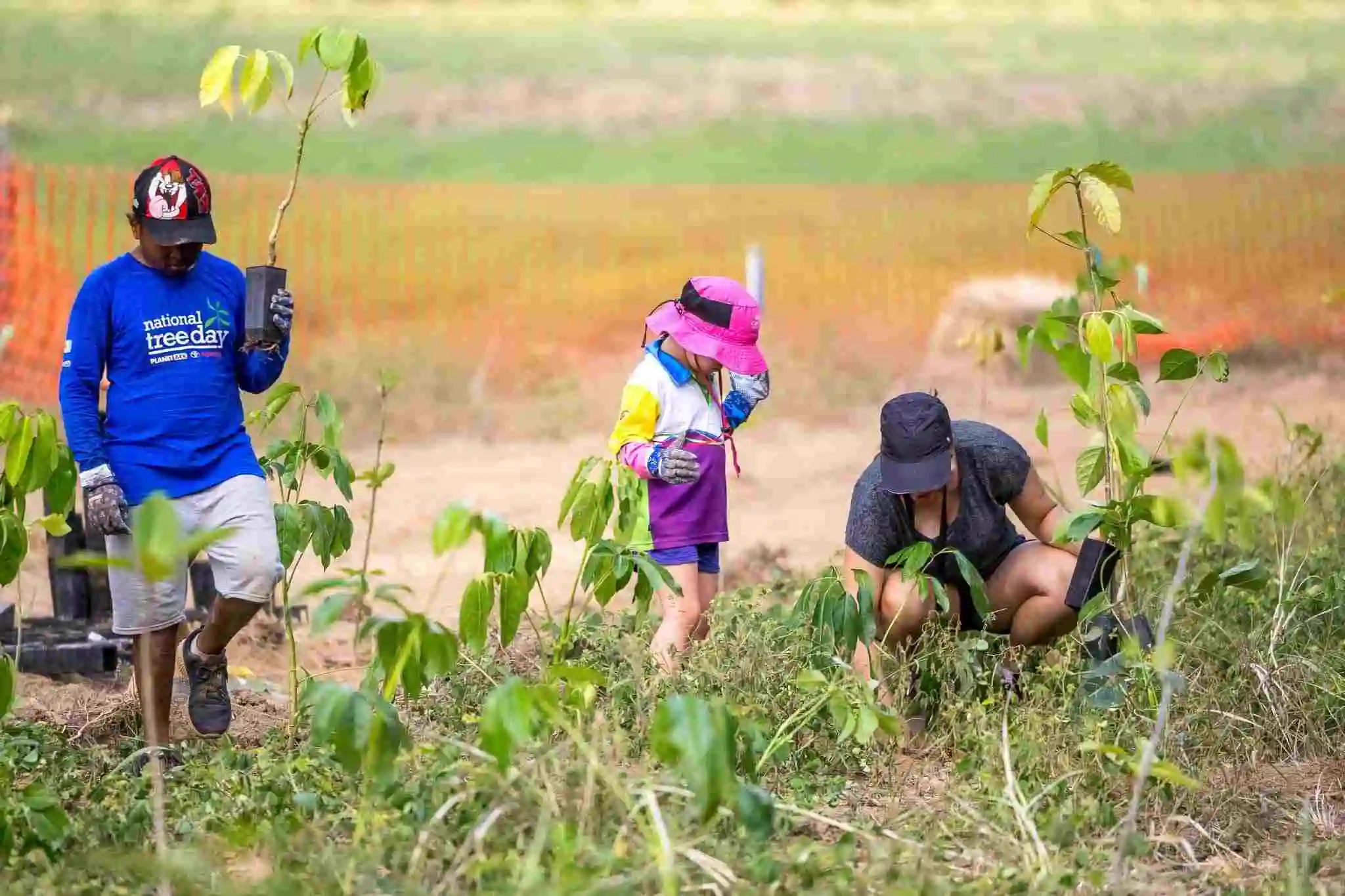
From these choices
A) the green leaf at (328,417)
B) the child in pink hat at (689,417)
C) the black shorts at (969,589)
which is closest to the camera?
the green leaf at (328,417)

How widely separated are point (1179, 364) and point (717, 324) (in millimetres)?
1228

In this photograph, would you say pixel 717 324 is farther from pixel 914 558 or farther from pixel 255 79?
pixel 255 79

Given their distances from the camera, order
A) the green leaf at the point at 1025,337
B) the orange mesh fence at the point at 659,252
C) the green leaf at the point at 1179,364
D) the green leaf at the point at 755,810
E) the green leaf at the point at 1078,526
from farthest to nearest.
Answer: the orange mesh fence at the point at 659,252, the green leaf at the point at 1025,337, the green leaf at the point at 1179,364, the green leaf at the point at 1078,526, the green leaf at the point at 755,810

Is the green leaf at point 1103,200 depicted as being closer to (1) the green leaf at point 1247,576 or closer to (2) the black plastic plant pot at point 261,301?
(1) the green leaf at point 1247,576

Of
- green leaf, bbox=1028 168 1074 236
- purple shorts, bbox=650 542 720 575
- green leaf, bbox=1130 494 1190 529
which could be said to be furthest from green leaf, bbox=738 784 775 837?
purple shorts, bbox=650 542 720 575

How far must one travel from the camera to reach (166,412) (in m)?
3.80

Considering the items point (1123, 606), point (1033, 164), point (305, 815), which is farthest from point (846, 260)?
point (305, 815)

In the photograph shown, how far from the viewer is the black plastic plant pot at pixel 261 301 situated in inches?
148

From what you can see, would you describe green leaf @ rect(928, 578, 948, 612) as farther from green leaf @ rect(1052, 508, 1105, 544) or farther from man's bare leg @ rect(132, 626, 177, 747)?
man's bare leg @ rect(132, 626, 177, 747)

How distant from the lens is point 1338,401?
10.2 m

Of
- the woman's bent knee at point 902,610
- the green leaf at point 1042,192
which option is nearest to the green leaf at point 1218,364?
the green leaf at point 1042,192

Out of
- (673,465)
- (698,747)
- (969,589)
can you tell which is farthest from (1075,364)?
(698,747)

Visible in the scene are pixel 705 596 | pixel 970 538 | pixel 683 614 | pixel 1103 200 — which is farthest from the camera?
pixel 705 596

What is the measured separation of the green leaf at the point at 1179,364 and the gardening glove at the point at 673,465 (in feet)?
3.69
